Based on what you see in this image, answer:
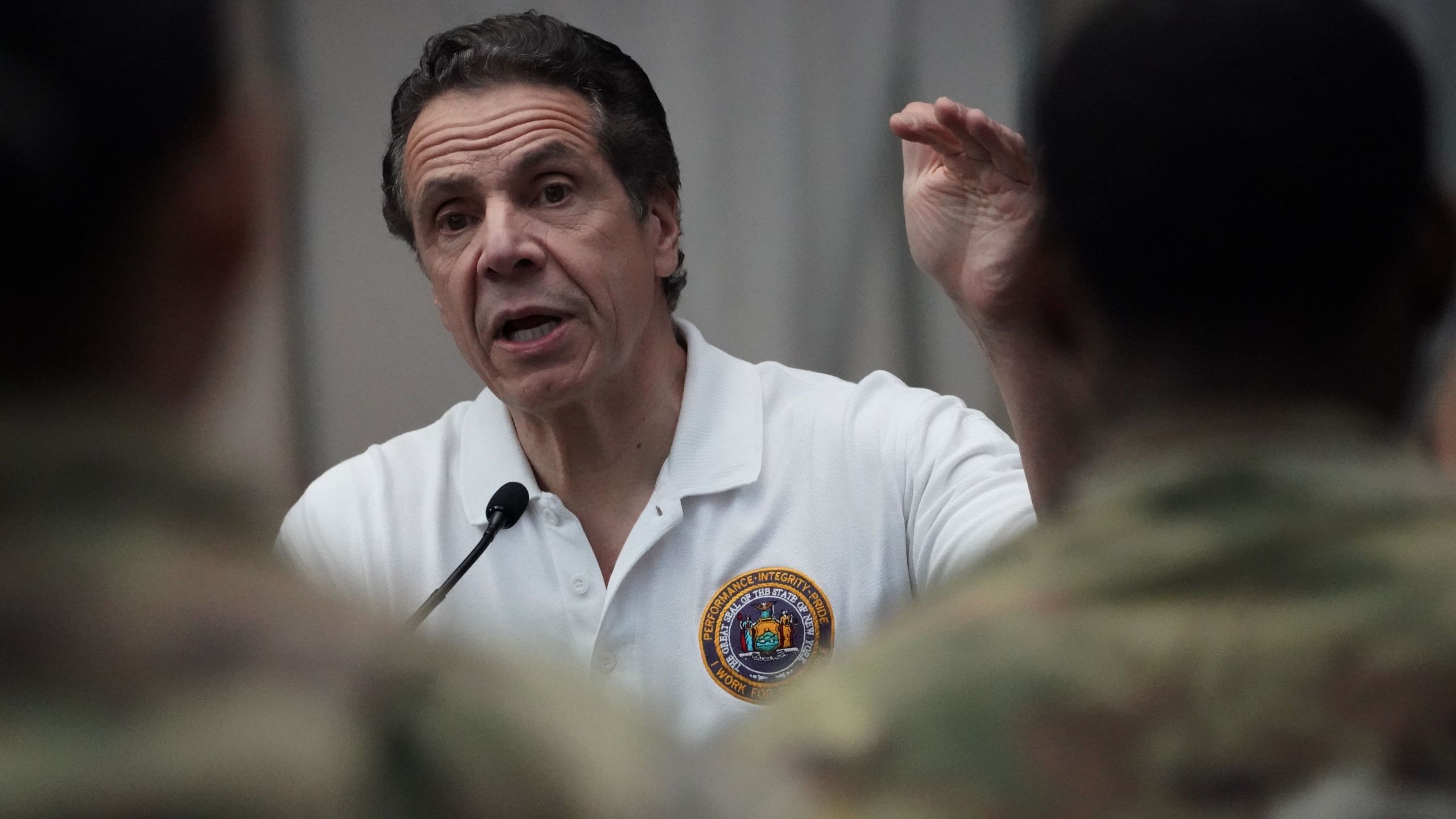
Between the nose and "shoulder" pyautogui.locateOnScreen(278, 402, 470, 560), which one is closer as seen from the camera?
the nose

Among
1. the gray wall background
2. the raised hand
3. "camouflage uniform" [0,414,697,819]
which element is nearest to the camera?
"camouflage uniform" [0,414,697,819]

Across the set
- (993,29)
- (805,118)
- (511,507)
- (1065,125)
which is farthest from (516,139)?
(1065,125)

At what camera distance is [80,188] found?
49 cm

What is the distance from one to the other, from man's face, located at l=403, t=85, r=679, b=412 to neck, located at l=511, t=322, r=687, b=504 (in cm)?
3

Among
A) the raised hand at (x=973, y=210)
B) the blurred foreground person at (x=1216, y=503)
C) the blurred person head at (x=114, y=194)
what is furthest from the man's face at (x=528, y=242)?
the blurred person head at (x=114, y=194)

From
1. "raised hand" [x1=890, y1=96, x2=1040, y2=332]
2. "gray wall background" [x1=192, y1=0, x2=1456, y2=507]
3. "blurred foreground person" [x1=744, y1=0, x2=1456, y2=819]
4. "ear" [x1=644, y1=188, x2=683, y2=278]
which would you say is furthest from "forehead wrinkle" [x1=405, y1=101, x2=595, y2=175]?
"blurred foreground person" [x1=744, y1=0, x2=1456, y2=819]

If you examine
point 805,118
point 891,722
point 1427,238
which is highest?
point 805,118

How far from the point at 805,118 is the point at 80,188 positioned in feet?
7.04

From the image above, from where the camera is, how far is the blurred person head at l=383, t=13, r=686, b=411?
6.03 ft

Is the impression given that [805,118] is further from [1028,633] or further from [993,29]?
[1028,633]

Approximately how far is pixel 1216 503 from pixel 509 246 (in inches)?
51.3

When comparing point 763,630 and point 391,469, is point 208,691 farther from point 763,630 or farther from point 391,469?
point 391,469

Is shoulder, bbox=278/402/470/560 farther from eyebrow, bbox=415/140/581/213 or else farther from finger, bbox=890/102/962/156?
finger, bbox=890/102/962/156

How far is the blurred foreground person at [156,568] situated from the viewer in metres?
0.46
